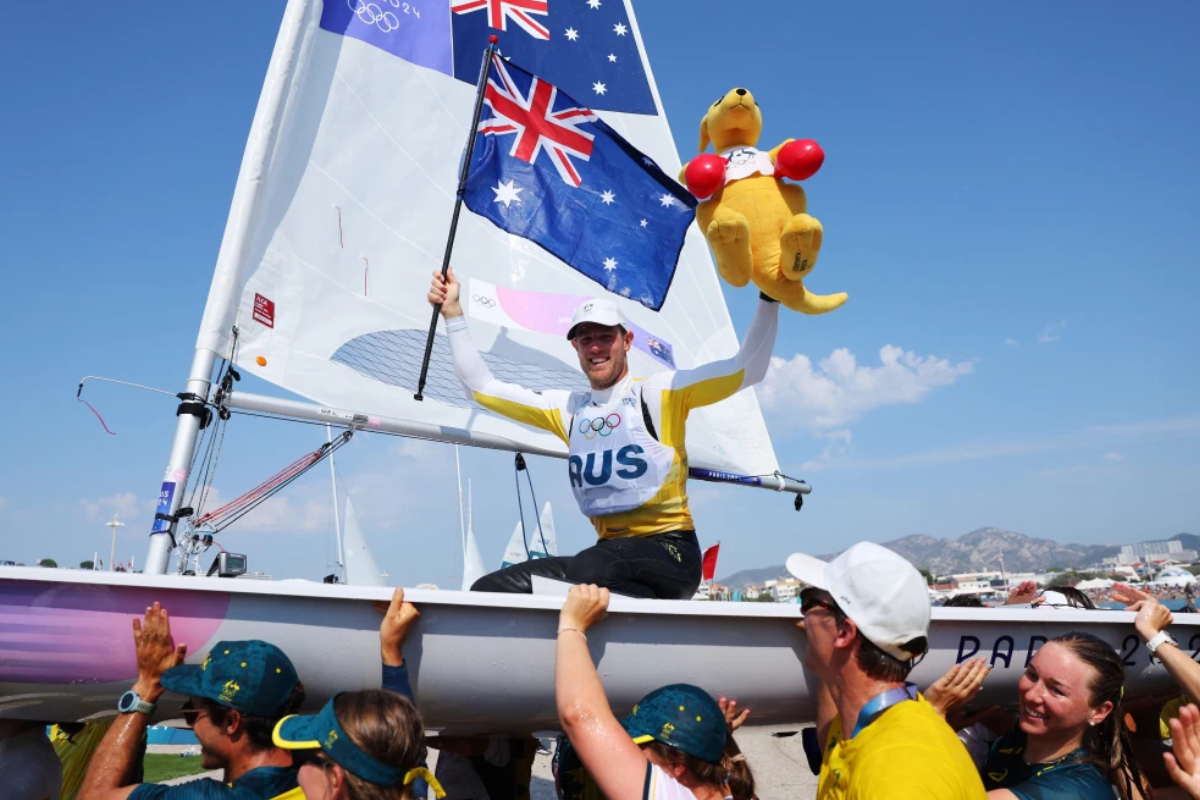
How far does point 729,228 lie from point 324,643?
1915mm

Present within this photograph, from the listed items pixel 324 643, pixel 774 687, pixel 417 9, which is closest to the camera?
pixel 324 643

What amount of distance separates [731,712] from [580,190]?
342cm

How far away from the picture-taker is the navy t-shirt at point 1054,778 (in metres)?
2.44

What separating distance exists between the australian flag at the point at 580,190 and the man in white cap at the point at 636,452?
65.9 inches

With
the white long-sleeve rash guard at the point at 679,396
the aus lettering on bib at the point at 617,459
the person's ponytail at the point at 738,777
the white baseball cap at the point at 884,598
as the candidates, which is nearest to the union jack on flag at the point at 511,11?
the white long-sleeve rash guard at the point at 679,396

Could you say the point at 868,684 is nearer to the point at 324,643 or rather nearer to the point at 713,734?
the point at 713,734

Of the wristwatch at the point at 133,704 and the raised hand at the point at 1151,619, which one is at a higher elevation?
the raised hand at the point at 1151,619

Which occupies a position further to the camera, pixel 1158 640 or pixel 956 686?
pixel 1158 640

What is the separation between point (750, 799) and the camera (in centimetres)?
244

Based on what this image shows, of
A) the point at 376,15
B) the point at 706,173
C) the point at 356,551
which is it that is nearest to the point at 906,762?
the point at 706,173

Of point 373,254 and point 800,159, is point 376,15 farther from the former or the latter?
point 800,159

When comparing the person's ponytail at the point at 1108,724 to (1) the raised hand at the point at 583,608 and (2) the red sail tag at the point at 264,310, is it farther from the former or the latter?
(2) the red sail tag at the point at 264,310

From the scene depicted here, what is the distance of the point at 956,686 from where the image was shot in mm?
2729

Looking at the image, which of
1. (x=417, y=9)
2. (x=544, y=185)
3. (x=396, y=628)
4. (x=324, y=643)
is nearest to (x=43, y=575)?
(x=324, y=643)
